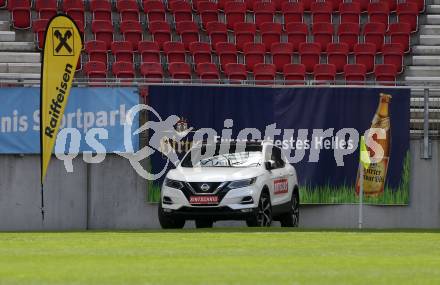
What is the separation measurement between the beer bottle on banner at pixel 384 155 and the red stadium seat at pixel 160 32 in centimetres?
712

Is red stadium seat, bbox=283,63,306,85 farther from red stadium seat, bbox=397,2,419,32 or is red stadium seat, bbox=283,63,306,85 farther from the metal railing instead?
the metal railing

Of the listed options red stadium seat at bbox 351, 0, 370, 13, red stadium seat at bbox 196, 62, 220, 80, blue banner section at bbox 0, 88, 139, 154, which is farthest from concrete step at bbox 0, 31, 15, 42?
red stadium seat at bbox 351, 0, 370, 13

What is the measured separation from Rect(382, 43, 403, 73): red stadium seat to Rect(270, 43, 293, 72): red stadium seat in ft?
7.19

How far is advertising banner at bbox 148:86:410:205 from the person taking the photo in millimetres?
25234

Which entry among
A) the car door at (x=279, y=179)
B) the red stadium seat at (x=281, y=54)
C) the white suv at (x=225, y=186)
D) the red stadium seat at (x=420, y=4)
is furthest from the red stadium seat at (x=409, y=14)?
the white suv at (x=225, y=186)

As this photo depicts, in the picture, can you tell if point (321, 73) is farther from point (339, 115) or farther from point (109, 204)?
point (109, 204)

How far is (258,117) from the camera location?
995 inches

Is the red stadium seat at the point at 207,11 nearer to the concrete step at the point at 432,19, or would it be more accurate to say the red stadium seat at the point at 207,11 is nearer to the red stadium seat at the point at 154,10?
the red stadium seat at the point at 154,10

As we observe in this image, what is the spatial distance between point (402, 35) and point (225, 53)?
4.34 metres

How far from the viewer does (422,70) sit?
101 feet

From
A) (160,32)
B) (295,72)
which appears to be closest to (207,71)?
(295,72)

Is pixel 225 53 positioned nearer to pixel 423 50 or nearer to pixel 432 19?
pixel 423 50

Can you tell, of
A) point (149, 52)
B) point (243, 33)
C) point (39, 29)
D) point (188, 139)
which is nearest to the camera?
point (188, 139)
